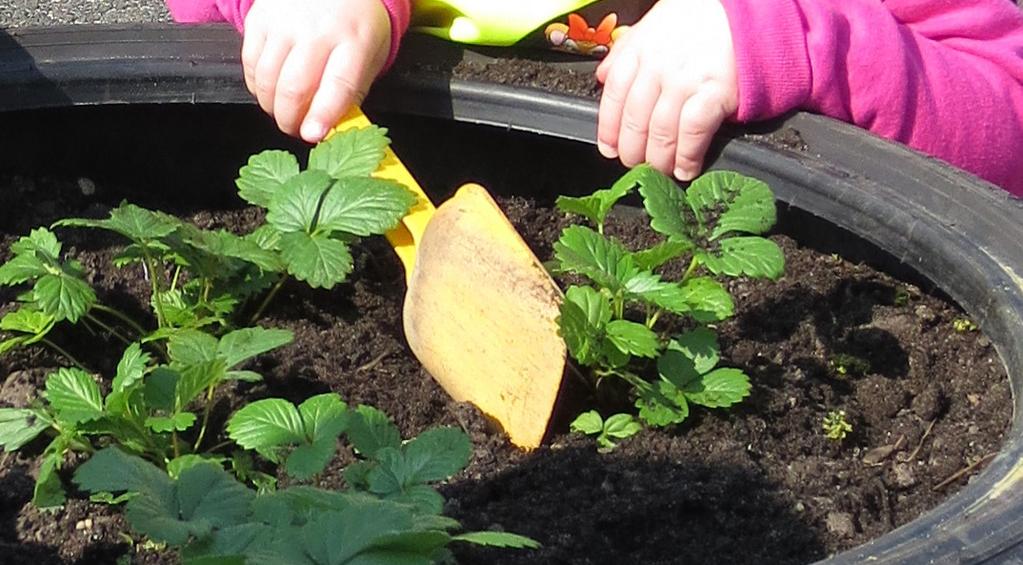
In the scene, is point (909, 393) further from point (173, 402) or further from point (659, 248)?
point (173, 402)

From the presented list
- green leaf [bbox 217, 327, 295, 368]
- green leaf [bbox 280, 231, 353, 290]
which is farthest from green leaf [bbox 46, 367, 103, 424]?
green leaf [bbox 280, 231, 353, 290]

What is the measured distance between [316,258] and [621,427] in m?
0.34

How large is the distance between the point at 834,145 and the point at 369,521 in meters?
0.78

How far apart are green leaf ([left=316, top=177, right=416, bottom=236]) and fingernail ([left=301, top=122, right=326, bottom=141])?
16 centimetres

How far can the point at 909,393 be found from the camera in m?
1.33

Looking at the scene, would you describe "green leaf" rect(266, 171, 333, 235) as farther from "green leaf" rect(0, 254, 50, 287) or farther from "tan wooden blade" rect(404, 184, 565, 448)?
"green leaf" rect(0, 254, 50, 287)

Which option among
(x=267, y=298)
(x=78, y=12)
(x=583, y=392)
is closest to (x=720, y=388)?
(x=583, y=392)

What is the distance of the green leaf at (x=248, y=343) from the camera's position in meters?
1.20

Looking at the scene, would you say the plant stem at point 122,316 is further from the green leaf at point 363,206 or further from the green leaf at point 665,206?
the green leaf at point 665,206

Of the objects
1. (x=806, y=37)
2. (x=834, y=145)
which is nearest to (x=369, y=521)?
(x=834, y=145)

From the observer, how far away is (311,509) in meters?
0.93

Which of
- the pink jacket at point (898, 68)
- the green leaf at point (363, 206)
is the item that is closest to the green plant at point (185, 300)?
the green leaf at point (363, 206)

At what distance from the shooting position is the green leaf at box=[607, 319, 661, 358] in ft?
3.99

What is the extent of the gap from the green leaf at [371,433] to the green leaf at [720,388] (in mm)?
305
